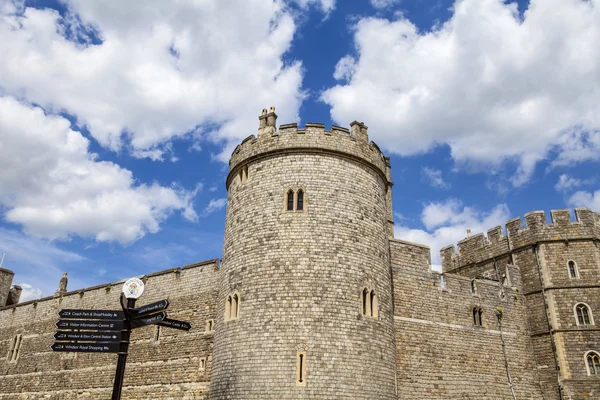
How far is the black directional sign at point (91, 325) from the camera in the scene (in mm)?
8289

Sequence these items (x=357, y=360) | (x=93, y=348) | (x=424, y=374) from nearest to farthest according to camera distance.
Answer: (x=93, y=348)
(x=357, y=360)
(x=424, y=374)

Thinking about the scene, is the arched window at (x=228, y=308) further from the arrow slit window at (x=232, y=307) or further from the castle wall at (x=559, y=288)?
the castle wall at (x=559, y=288)

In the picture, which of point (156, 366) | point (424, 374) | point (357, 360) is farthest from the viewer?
point (156, 366)

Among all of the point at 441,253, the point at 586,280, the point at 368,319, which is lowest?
the point at 368,319

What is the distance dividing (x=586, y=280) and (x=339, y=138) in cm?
1174

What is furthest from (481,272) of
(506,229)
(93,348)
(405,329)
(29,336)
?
(29,336)

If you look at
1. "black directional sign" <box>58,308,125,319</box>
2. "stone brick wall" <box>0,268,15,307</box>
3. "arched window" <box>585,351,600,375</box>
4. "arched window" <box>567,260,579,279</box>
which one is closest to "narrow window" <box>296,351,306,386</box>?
"black directional sign" <box>58,308,125,319</box>

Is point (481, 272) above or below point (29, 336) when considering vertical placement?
above

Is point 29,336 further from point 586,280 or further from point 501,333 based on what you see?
point 586,280

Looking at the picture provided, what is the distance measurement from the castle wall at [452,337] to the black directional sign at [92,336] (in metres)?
10.4

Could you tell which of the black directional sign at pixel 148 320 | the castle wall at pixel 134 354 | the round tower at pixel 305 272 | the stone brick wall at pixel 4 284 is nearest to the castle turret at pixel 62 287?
the castle wall at pixel 134 354

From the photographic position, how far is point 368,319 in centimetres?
1478

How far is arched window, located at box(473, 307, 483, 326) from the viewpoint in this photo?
19.0 meters

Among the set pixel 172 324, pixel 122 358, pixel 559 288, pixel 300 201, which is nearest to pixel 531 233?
pixel 559 288
